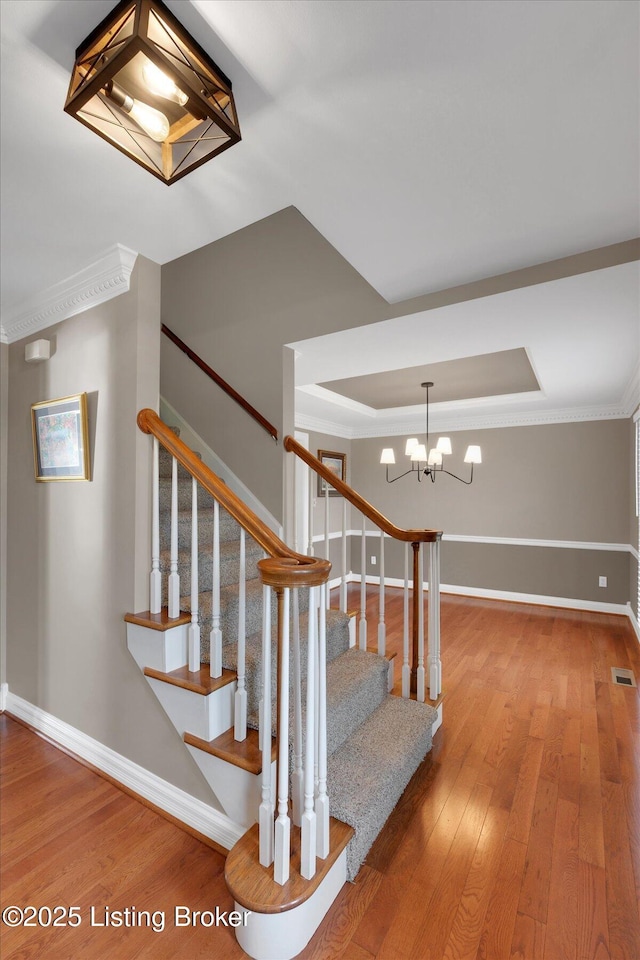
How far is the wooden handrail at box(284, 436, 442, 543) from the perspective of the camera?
2.39 meters

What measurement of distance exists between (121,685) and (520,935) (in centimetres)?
175

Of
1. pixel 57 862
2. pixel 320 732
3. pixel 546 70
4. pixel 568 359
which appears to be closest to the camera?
pixel 546 70

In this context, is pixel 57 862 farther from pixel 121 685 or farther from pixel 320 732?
pixel 320 732

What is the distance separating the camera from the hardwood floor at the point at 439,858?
1320 millimetres

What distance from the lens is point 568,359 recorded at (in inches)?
121

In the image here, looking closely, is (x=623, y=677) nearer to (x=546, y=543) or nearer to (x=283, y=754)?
(x=546, y=543)

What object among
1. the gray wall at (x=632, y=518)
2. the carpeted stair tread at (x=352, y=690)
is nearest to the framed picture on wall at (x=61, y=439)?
the carpeted stair tread at (x=352, y=690)

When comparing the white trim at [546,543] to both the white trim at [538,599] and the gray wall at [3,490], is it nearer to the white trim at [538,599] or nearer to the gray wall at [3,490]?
the white trim at [538,599]

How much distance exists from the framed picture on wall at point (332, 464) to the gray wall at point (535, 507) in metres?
0.77

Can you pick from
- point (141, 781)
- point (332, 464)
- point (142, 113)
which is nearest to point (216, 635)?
point (141, 781)

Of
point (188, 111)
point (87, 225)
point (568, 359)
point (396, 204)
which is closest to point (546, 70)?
point (396, 204)

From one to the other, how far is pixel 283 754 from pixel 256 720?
0.52 metres

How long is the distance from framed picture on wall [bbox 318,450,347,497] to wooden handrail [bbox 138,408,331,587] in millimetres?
4049

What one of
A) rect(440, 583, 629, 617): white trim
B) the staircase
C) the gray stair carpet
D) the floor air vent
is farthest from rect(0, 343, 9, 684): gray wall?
rect(440, 583, 629, 617): white trim
